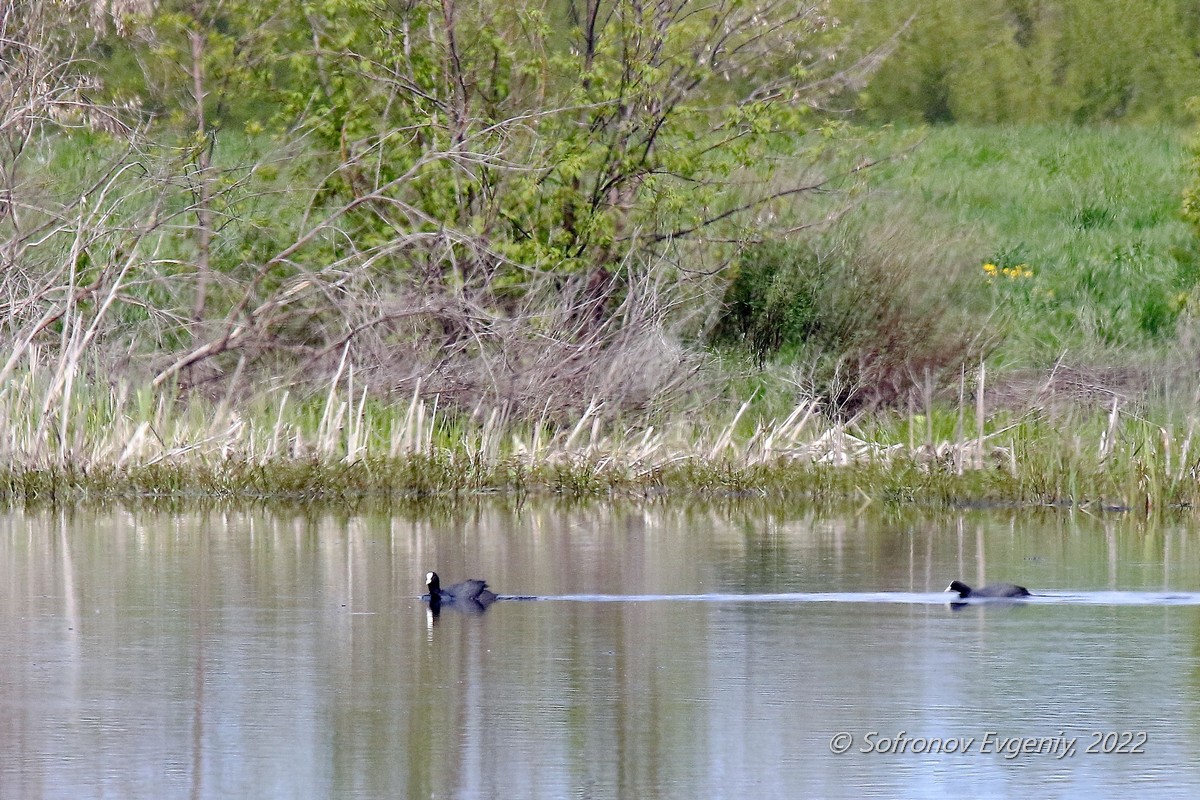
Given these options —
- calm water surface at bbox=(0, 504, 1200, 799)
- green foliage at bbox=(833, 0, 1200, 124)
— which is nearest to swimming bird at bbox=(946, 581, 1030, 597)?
calm water surface at bbox=(0, 504, 1200, 799)

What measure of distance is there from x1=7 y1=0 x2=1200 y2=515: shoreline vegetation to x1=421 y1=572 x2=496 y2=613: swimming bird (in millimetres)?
5673

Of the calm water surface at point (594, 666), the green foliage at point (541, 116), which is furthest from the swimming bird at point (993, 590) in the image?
the green foliage at point (541, 116)

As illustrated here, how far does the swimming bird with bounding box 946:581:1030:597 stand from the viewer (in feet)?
32.4

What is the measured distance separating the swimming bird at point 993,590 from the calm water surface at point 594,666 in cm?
8

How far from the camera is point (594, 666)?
26.4ft

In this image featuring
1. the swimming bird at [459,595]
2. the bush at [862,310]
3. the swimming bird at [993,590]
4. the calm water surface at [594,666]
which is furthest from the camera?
the bush at [862,310]

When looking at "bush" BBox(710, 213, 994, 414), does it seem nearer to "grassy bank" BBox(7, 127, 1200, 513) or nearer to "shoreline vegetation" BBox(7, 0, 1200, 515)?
"shoreline vegetation" BBox(7, 0, 1200, 515)

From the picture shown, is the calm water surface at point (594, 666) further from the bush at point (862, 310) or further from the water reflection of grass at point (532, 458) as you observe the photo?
the bush at point (862, 310)

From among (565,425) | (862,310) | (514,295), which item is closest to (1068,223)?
(862,310)

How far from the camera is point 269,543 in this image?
12.3 meters

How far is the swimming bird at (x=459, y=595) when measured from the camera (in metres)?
9.62

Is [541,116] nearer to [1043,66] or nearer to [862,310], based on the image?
[862,310]

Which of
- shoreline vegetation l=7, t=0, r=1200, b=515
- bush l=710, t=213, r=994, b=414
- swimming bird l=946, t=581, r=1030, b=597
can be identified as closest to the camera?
swimming bird l=946, t=581, r=1030, b=597

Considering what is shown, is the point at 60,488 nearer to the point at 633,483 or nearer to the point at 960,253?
the point at 633,483
